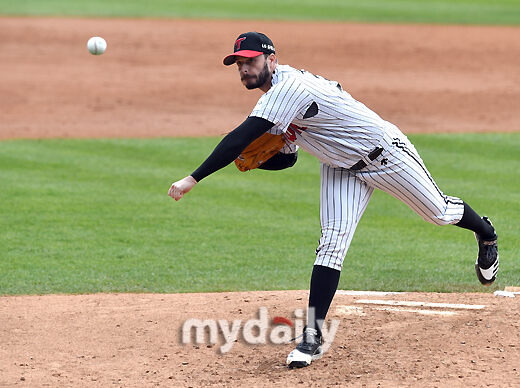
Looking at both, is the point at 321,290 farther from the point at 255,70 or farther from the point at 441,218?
the point at 255,70

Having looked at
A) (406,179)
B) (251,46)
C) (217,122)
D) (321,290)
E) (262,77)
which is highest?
(217,122)

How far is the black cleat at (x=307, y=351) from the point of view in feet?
15.1

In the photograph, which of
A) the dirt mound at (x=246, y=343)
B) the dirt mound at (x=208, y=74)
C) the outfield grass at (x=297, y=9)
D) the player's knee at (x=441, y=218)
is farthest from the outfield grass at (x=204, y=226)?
the outfield grass at (x=297, y=9)

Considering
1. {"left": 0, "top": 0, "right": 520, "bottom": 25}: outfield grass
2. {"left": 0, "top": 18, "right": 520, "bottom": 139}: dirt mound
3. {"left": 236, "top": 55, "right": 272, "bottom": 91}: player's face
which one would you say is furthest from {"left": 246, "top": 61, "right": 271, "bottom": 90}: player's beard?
{"left": 0, "top": 0, "right": 520, "bottom": 25}: outfield grass

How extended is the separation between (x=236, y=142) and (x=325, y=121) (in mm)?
520

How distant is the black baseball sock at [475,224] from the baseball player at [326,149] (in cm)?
29

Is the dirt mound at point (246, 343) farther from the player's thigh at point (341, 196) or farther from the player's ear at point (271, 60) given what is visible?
the player's ear at point (271, 60)

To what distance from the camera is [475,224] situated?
5344 millimetres

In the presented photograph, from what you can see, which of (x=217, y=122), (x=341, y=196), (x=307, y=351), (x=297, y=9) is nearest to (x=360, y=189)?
(x=341, y=196)

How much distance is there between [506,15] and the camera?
84.2 feet

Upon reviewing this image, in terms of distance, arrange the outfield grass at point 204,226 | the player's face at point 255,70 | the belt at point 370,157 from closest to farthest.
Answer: the player's face at point 255,70, the belt at point 370,157, the outfield grass at point 204,226

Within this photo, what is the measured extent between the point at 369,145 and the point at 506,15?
2251 centimetres

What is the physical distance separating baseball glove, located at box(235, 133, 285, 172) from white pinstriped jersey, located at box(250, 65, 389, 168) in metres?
0.08

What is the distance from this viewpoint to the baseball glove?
4.84 meters
